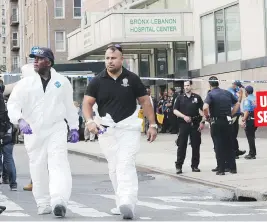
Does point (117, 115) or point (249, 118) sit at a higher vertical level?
point (117, 115)

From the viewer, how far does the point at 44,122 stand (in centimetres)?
826

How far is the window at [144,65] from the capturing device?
36.9 m

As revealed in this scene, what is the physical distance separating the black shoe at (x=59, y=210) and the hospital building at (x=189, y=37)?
676 inches

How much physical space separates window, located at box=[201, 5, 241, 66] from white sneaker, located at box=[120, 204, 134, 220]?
19737 mm

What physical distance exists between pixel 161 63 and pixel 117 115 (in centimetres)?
2656

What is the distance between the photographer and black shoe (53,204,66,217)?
7.94 m

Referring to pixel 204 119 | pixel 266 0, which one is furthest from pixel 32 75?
pixel 266 0

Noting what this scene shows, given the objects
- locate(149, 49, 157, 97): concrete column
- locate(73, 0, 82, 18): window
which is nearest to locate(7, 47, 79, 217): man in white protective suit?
locate(149, 49, 157, 97): concrete column

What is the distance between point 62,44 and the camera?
58844 mm

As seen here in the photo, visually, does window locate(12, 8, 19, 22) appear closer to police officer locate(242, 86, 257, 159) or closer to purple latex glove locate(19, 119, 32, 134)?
police officer locate(242, 86, 257, 159)

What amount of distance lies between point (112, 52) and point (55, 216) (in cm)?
196

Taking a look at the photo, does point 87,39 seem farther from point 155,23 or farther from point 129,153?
point 129,153

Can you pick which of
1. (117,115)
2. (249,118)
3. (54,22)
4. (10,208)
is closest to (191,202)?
(117,115)

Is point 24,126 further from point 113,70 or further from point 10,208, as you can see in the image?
point 10,208
